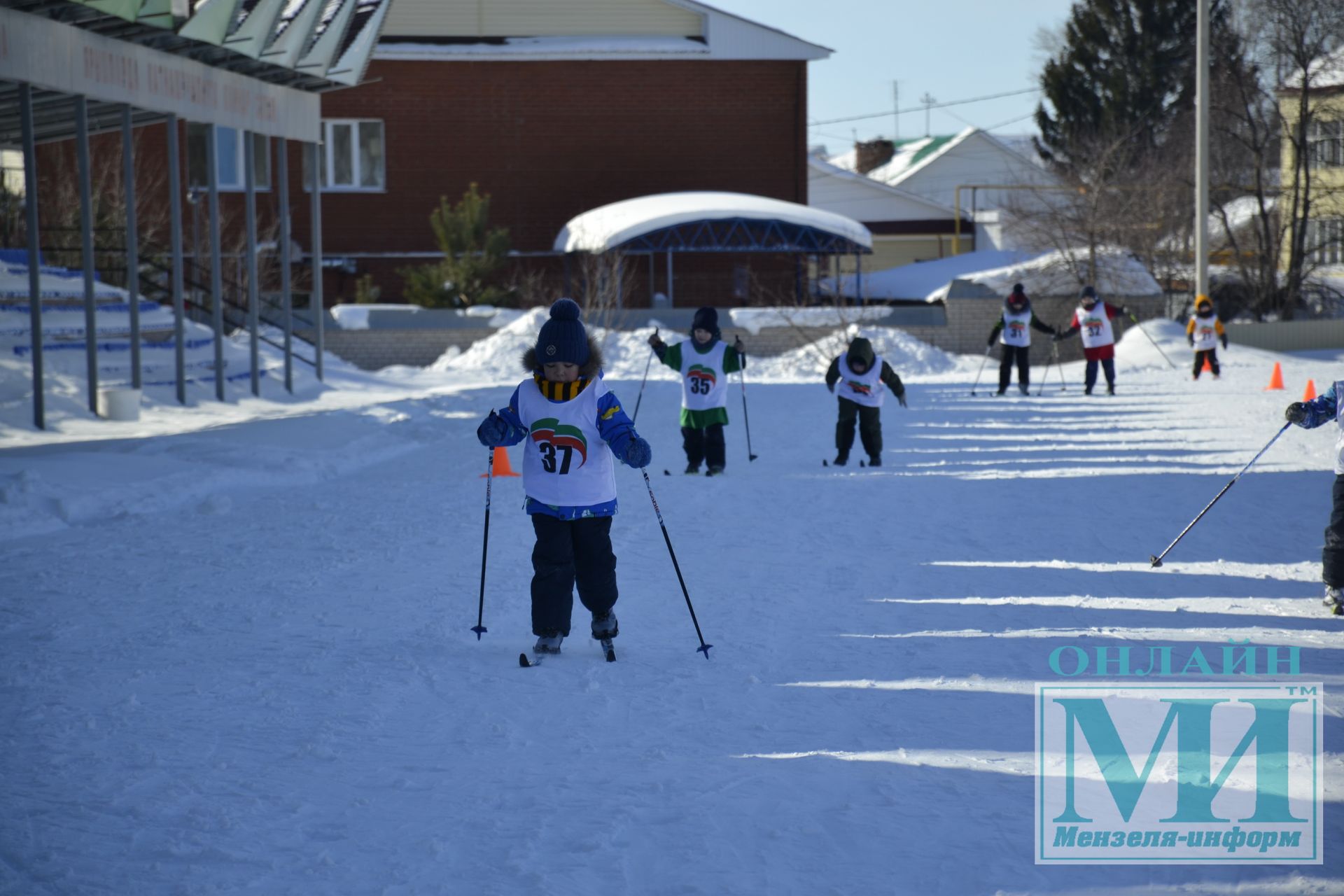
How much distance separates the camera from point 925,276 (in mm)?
36812

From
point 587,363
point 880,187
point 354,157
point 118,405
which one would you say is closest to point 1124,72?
point 880,187

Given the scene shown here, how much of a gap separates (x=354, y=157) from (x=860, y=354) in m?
24.7

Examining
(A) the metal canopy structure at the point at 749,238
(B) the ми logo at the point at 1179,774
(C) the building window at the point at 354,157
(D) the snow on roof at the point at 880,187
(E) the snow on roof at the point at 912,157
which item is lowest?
(B) the ми logo at the point at 1179,774

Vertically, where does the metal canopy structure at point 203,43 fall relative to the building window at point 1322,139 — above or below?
below

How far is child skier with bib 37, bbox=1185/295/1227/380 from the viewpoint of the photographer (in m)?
22.4

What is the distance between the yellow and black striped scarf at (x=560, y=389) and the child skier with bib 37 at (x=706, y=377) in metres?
6.38

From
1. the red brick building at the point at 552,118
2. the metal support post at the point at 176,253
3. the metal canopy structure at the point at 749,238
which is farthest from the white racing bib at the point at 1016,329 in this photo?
the red brick building at the point at 552,118

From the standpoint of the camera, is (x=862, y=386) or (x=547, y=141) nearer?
(x=862, y=386)

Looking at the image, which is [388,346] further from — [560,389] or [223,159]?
[560,389]

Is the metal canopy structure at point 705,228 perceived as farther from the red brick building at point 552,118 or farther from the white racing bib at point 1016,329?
the white racing bib at point 1016,329

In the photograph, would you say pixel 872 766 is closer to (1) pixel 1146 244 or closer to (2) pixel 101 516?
(2) pixel 101 516

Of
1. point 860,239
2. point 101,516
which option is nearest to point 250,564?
point 101,516

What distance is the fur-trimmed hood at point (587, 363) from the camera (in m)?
6.46

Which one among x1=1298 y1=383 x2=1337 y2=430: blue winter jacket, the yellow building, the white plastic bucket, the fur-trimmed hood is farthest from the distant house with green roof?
the fur-trimmed hood
